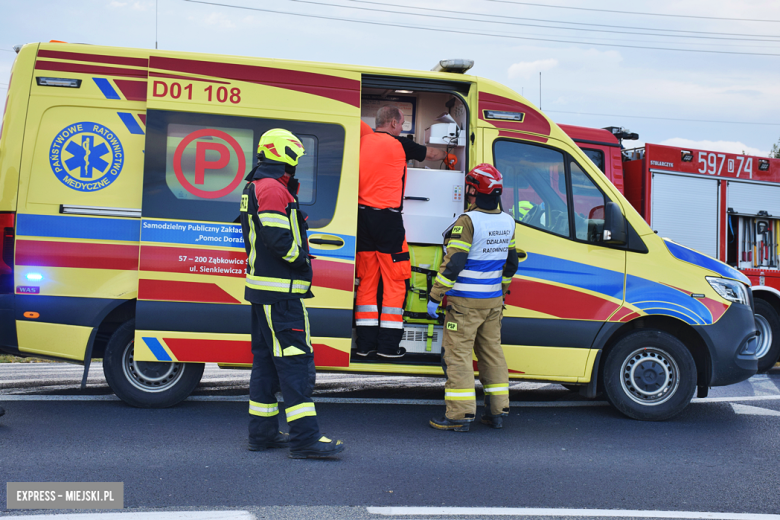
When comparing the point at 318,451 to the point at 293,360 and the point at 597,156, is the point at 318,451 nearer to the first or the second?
the point at 293,360

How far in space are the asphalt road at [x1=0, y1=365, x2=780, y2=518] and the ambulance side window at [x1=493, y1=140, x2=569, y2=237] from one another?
65.7 inches

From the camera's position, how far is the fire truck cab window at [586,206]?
555cm

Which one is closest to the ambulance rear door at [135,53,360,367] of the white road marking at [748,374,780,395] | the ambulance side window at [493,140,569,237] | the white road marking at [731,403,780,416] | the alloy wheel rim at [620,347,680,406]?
the ambulance side window at [493,140,569,237]

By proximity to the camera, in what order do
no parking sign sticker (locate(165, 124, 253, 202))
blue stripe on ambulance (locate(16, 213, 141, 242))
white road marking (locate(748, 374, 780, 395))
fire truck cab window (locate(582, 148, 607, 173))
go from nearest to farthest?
1. blue stripe on ambulance (locate(16, 213, 141, 242))
2. no parking sign sticker (locate(165, 124, 253, 202))
3. white road marking (locate(748, 374, 780, 395))
4. fire truck cab window (locate(582, 148, 607, 173))

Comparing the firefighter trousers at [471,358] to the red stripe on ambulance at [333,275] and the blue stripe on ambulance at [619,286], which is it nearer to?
the blue stripe on ambulance at [619,286]

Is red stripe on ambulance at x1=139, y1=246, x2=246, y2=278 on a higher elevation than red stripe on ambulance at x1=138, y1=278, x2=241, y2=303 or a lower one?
higher

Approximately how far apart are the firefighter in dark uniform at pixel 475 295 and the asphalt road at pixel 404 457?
26 centimetres

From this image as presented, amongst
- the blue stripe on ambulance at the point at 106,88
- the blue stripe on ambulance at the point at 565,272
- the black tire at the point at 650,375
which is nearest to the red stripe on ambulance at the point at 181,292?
the blue stripe on ambulance at the point at 106,88

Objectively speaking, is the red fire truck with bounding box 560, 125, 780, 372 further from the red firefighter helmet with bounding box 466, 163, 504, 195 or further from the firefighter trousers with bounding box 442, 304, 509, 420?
the firefighter trousers with bounding box 442, 304, 509, 420

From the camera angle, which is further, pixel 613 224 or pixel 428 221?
pixel 428 221

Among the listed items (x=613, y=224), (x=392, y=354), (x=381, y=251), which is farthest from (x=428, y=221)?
(x=613, y=224)

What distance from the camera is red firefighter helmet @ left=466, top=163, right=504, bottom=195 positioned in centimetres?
501

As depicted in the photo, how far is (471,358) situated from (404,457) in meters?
1.06

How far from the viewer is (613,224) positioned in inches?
213
